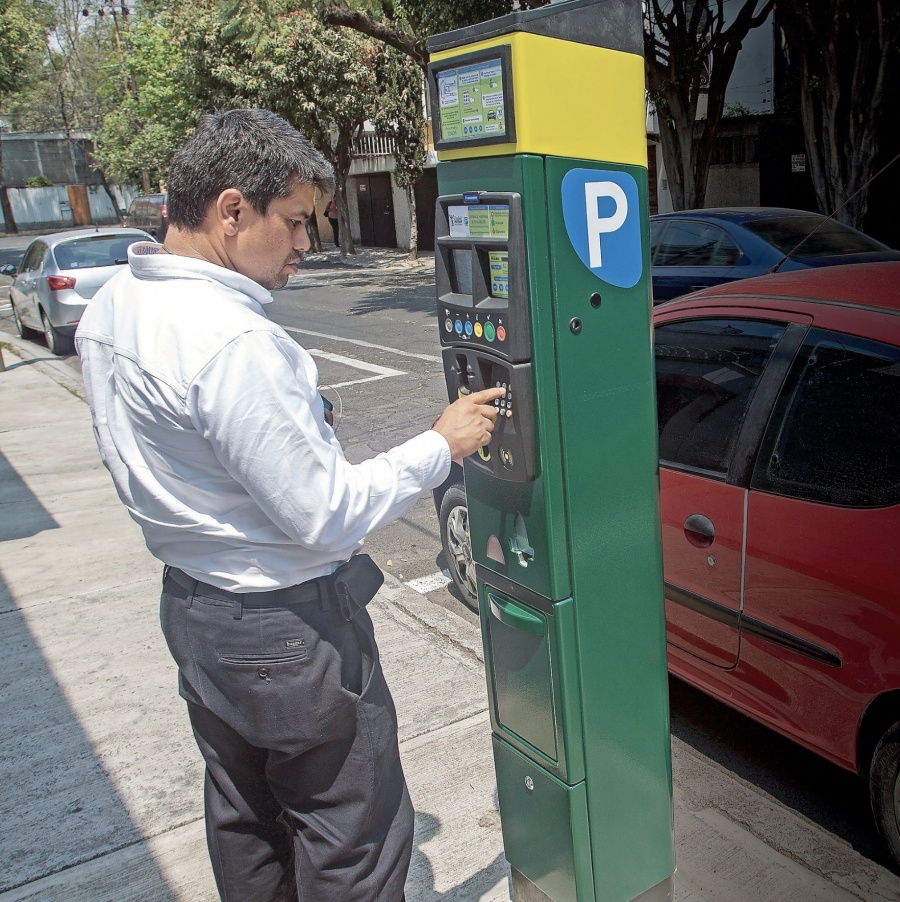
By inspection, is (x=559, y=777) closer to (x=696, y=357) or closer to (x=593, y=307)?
(x=593, y=307)

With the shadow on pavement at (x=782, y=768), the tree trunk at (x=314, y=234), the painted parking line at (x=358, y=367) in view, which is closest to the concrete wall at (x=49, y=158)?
the tree trunk at (x=314, y=234)

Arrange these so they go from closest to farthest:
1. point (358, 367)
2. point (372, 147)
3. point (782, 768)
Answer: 1. point (782, 768)
2. point (358, 367)
3. point (372, 147)

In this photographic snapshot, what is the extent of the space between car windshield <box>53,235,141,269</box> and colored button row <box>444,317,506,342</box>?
36.5ft

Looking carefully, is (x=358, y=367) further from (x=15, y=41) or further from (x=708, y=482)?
(x=15, y=41)

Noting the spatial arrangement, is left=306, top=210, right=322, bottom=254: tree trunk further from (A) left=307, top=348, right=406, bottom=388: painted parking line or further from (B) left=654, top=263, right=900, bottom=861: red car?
(B) left=654, top=263, right=900, bottom=861: red car

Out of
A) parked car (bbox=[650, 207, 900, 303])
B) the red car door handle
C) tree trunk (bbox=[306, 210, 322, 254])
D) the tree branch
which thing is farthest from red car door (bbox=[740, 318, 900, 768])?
tree trunk (bbox=[306, 210, 322, 254])

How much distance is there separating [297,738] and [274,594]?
0.88ft

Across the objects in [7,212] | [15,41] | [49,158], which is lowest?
[7,212]

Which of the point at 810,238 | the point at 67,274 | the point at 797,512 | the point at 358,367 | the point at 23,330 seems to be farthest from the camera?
the point at 23,330

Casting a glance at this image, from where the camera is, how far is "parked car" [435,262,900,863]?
8.29 feet

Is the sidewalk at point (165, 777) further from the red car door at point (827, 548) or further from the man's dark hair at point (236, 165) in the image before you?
the man's dark hair at point (236, 165)

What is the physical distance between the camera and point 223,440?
5.24 feet

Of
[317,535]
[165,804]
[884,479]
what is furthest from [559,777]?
[165,804]

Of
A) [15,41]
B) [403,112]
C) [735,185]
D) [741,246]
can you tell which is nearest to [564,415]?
[741,246]
